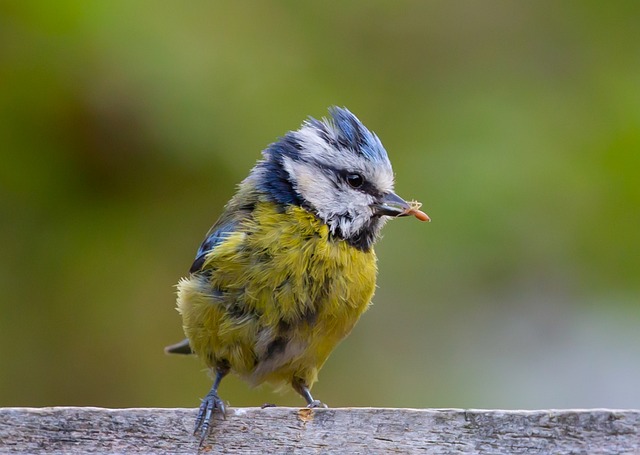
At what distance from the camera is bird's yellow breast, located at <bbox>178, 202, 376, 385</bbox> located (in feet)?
10.7

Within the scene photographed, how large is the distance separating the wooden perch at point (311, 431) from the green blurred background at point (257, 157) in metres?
1.61

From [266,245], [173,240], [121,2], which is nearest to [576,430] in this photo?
[266,245]

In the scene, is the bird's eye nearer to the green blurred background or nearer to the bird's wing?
the bird's wing

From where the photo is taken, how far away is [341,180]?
3.54 m

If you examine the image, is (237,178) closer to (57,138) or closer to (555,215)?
(57,138)

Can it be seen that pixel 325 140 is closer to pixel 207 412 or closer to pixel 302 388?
pixel 302 388

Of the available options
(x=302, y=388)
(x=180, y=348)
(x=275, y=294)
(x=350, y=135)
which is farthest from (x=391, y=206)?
(x=180, y=348)

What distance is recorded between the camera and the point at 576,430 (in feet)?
7.66

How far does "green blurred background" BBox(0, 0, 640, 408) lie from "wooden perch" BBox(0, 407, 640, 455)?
1609 mm

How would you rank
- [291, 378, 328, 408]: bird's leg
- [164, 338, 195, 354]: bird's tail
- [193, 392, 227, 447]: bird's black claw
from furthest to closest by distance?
[164, 338, 195, 354]: bird's tail
[291, 378, 328, 408]: bird's leg
[193, 392, 227, 447]: bird's black claw

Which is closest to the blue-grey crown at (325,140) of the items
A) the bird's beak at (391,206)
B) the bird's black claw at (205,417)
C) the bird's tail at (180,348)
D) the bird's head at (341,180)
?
the bird's head at (341,180)

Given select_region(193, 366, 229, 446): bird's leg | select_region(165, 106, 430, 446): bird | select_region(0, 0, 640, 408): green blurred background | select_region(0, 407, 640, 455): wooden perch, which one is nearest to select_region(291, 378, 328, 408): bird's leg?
select_region(165, 106, 430, 446): bird

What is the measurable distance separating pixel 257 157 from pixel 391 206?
849mm

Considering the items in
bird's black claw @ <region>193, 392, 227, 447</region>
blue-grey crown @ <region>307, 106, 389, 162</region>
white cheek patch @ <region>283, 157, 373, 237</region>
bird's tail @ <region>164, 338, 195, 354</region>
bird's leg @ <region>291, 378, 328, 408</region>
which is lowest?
bird's black claw @ <region>193, 392, 227, 447</region>
